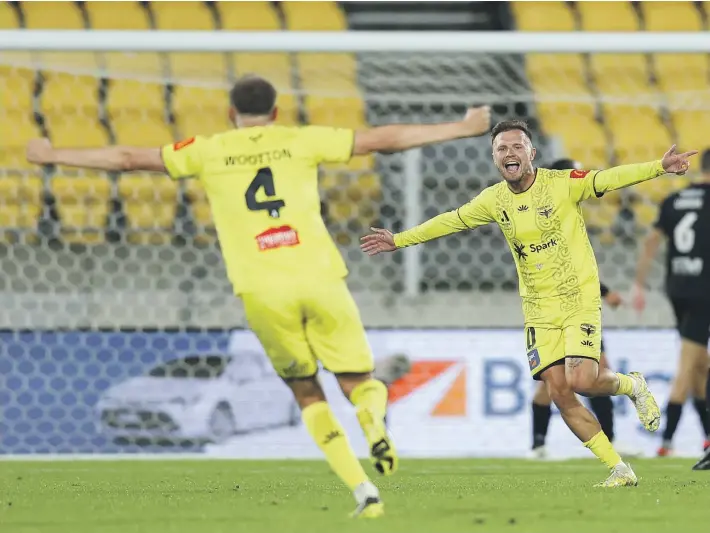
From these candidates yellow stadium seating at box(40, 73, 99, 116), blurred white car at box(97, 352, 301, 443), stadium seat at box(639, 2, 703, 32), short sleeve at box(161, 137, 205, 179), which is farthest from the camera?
stadium seat at box(639, 2, 703, 32)

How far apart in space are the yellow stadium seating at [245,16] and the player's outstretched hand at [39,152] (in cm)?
735

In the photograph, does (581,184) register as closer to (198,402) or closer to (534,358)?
(534,358)

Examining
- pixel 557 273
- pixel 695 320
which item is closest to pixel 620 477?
pixel 557 273

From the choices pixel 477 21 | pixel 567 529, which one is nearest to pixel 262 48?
pixel 567 529

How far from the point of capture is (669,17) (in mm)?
12328

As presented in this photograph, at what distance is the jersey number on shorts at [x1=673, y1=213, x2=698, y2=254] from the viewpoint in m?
8.27

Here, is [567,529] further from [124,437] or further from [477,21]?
[477,21]

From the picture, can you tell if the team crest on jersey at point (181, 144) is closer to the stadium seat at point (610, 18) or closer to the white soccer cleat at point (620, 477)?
the white soccer cleat at point (620, 477)

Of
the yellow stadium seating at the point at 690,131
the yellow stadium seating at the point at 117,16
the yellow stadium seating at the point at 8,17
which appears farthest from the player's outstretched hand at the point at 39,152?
the yellow stadium seating at the point at 690,131

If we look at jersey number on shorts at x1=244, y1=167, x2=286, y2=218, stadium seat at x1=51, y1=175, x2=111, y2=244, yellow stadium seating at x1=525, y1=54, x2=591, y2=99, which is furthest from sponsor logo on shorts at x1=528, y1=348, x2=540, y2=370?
yellow stadium seating at x1=525, y1=54, x2=591, y2=99

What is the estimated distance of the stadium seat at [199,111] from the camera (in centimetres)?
1017

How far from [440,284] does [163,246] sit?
2.01 m

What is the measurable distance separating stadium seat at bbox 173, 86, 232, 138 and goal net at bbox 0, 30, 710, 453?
17 mm

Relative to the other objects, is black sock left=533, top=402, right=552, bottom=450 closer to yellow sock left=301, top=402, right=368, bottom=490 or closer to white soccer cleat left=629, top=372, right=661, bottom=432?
white soccer cleat left=629, top=372, right=661, bottom=432
